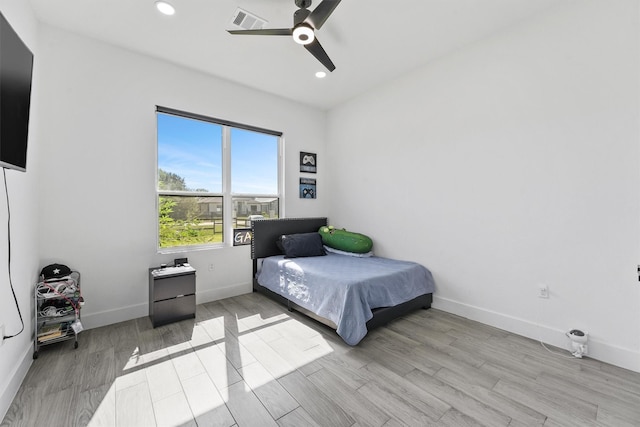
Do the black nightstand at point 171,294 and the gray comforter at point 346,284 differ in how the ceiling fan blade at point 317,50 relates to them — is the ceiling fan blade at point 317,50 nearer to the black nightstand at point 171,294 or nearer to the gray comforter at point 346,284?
the gray comforter at point 346,284

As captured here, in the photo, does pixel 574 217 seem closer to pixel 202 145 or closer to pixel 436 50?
pixel 436 50

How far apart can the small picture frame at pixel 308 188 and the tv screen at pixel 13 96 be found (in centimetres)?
325

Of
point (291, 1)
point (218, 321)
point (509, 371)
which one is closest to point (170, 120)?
point (291, 1)

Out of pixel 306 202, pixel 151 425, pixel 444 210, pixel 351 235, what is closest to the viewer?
pixel 151 425

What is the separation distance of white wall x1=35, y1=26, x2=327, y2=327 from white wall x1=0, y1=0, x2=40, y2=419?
0.54 feet

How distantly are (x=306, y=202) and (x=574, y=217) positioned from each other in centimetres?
334

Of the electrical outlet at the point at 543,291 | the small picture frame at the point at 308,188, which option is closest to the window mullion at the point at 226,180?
the small picture frame at the point at 308,188

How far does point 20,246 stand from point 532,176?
4.23 meters

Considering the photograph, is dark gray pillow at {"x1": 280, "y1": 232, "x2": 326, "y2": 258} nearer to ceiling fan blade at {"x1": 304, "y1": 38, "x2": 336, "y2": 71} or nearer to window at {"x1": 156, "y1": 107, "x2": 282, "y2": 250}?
window at {"x1": 156, "y1": 107, "x2": 282, "y2": 250}

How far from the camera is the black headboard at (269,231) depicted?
3855 millimetres

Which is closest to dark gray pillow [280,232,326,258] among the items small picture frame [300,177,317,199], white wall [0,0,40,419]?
small picture frame [300,177,317,199]

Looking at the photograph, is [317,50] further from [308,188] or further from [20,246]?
[20,246]

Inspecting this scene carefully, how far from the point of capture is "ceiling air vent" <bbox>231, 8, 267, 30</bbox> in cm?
241

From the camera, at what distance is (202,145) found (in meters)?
3.60
